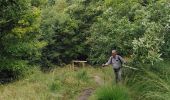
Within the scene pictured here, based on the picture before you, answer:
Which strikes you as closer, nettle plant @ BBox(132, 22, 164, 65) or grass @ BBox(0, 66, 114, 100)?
grass @ BBox(0, 66, 114, 100)

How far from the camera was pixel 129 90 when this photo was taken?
1502cm

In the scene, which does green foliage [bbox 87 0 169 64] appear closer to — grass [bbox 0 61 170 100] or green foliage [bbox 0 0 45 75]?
grass [bbox 0 61 170 100]

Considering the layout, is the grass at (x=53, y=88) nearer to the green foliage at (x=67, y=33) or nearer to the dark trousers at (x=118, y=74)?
the dark trousers at (x=118, y=74)

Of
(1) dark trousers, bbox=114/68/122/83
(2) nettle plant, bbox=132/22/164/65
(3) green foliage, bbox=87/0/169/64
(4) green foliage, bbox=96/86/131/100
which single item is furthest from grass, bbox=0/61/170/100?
(3) green foliage, bbox=87/0/169/64

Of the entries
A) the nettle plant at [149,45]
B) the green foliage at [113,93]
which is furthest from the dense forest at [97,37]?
the green foliage at [113,93]

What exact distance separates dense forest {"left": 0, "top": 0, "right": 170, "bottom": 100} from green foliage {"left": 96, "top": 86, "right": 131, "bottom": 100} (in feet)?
2.47

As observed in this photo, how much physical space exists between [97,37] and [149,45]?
28.6ft

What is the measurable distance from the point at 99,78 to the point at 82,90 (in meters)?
2.56

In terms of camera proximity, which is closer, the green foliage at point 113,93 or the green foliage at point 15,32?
the green foliage at point 113,93

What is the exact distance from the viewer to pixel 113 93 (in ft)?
45.2

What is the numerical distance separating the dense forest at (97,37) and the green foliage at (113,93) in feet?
2.47

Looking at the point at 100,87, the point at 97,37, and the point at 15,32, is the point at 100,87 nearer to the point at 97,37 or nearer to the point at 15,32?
the point at 15,32

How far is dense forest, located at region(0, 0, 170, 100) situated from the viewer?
16.3 meters

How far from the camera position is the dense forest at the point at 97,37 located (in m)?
16.3
